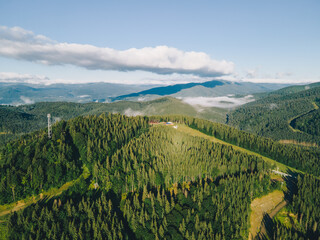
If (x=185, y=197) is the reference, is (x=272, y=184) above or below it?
below

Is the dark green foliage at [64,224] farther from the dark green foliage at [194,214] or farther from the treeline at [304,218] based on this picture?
the treeline at [304,218]

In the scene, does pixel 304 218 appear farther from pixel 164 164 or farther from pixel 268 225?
pixel 164 164

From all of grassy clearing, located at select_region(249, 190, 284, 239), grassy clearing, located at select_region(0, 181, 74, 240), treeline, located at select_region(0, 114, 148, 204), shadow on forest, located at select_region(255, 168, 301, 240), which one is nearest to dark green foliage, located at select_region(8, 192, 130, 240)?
grassy clearing, located at select_region(0, 181, 74, 240)

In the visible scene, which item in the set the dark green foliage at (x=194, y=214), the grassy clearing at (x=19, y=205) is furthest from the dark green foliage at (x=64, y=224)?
the dark green foliage at (x=194, y=214)

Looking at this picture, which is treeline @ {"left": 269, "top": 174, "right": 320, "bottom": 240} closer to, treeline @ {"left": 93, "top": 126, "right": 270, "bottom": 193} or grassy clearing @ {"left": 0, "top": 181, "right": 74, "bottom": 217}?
treeline @ {"left": 93, "top": 126, "right": 270, "bottom": 193}

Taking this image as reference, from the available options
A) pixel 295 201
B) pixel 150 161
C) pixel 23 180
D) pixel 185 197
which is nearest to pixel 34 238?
pixel 23 180

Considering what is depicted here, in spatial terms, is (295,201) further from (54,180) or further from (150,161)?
(54,180)
